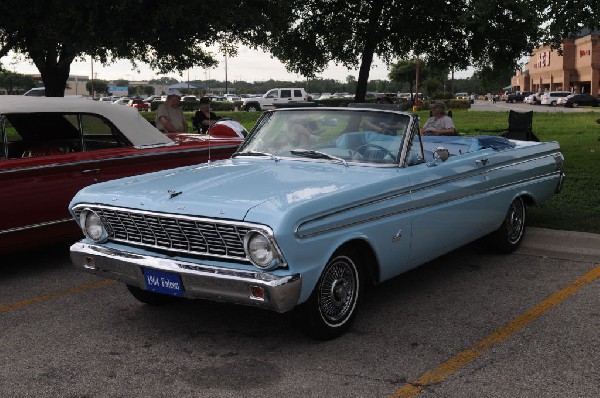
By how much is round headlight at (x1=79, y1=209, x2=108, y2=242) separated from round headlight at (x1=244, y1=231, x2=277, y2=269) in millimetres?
1280

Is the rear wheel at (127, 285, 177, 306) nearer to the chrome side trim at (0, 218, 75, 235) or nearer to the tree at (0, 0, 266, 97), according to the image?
the chrome side trim at (0, 218, 75, 235)

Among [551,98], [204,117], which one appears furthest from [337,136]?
[551,98]

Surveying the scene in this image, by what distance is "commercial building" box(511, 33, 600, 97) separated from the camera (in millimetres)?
83188

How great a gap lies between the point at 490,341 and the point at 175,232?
7.09 ft

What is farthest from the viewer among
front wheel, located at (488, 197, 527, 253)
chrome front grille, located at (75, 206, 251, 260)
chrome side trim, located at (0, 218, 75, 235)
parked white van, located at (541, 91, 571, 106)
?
parked white van, located at (541, 91, 571, 106)

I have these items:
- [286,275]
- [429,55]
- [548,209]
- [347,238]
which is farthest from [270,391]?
[429,55]

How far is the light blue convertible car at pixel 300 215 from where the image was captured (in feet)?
14.0

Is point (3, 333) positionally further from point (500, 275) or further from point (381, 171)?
point (500, 275)

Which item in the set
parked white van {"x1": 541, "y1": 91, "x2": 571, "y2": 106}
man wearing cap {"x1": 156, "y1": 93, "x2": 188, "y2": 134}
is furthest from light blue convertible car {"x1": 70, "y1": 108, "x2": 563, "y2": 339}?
parked white van {"x1": 541, "y1": 91, "x2": 571, "y2": 106}

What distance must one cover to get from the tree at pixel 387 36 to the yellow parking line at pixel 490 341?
17.4m

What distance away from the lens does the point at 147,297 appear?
216 inches

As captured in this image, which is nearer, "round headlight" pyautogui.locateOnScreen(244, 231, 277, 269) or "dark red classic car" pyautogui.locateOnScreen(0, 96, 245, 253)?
"round headlight" pyautogui.locateOnScreen(244, 231, 277, 269)

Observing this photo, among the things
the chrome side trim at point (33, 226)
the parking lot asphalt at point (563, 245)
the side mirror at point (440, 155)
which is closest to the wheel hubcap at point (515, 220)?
the parking lot asphalt at point (563, 245)

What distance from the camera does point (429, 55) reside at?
25.7 m
